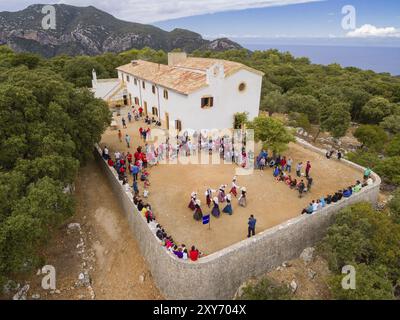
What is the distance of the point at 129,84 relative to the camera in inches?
1555

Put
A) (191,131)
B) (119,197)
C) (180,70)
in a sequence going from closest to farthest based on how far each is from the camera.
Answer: (119,197) < (191,131) < (180,70)

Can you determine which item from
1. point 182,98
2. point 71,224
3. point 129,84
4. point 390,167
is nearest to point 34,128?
point 71,224

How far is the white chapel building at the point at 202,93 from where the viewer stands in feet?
85.9

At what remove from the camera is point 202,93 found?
26125 millimetres

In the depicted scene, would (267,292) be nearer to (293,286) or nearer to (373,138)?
(293,286)

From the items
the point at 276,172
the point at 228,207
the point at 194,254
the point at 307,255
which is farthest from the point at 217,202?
the point at 276,172

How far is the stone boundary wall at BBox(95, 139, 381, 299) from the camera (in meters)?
14.0

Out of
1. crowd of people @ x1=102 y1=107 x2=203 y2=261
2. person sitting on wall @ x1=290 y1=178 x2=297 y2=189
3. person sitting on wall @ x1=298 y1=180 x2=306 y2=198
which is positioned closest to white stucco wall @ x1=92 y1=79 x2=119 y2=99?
crowd of people @ x1=102 y1=107 x2=203 y2=261

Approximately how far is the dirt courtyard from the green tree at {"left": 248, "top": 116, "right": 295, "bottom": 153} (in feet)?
6.31

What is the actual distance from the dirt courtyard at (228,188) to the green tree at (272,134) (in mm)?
1923

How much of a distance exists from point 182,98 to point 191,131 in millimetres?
2989

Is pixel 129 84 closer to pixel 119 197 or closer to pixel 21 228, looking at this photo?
pixel 119 197

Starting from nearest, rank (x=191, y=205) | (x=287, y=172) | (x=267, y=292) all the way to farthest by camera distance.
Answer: (x=267, y=292) → (x=191, y=205) → (x=287, y=172)

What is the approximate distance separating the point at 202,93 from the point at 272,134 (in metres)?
7.28
